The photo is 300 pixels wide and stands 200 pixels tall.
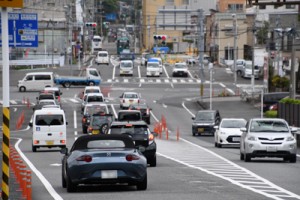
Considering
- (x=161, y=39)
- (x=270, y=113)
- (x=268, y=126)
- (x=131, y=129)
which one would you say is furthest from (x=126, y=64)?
(x=131, y=129)

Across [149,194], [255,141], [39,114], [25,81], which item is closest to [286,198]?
[149,194]

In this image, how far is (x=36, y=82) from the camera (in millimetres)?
91938

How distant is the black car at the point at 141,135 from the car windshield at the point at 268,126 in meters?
4.10

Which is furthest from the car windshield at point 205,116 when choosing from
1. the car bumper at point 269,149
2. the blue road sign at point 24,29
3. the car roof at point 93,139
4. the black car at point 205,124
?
the car roof at point 93,139

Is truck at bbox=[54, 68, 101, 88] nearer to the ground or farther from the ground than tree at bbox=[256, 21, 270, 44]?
nearer to the ground

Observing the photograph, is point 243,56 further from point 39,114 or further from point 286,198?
point 286,198

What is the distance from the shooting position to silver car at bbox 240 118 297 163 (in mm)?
32625

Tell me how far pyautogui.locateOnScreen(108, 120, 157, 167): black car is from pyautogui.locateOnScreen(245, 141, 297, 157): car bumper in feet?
11.5

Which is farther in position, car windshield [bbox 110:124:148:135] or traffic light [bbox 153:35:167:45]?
traffic light [bbox 153:35:167:45]

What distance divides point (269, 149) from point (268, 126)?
1.26 meters

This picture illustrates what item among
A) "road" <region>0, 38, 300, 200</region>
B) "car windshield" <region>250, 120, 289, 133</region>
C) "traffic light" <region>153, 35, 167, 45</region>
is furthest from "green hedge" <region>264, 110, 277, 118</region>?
"traffic light" <region>153, 35, 167, 45</region>

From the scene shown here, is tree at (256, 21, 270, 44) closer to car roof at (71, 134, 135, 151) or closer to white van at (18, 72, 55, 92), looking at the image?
white van at (18, 72, 55, 92)

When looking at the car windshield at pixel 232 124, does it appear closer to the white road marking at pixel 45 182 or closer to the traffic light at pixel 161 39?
the white road marking at pixel 45 182

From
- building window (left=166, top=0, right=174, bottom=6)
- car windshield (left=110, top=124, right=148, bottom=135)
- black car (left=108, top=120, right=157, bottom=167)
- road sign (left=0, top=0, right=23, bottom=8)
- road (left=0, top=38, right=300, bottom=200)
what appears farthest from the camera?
building window (left=166, top=0, right=174, bottom=6)
